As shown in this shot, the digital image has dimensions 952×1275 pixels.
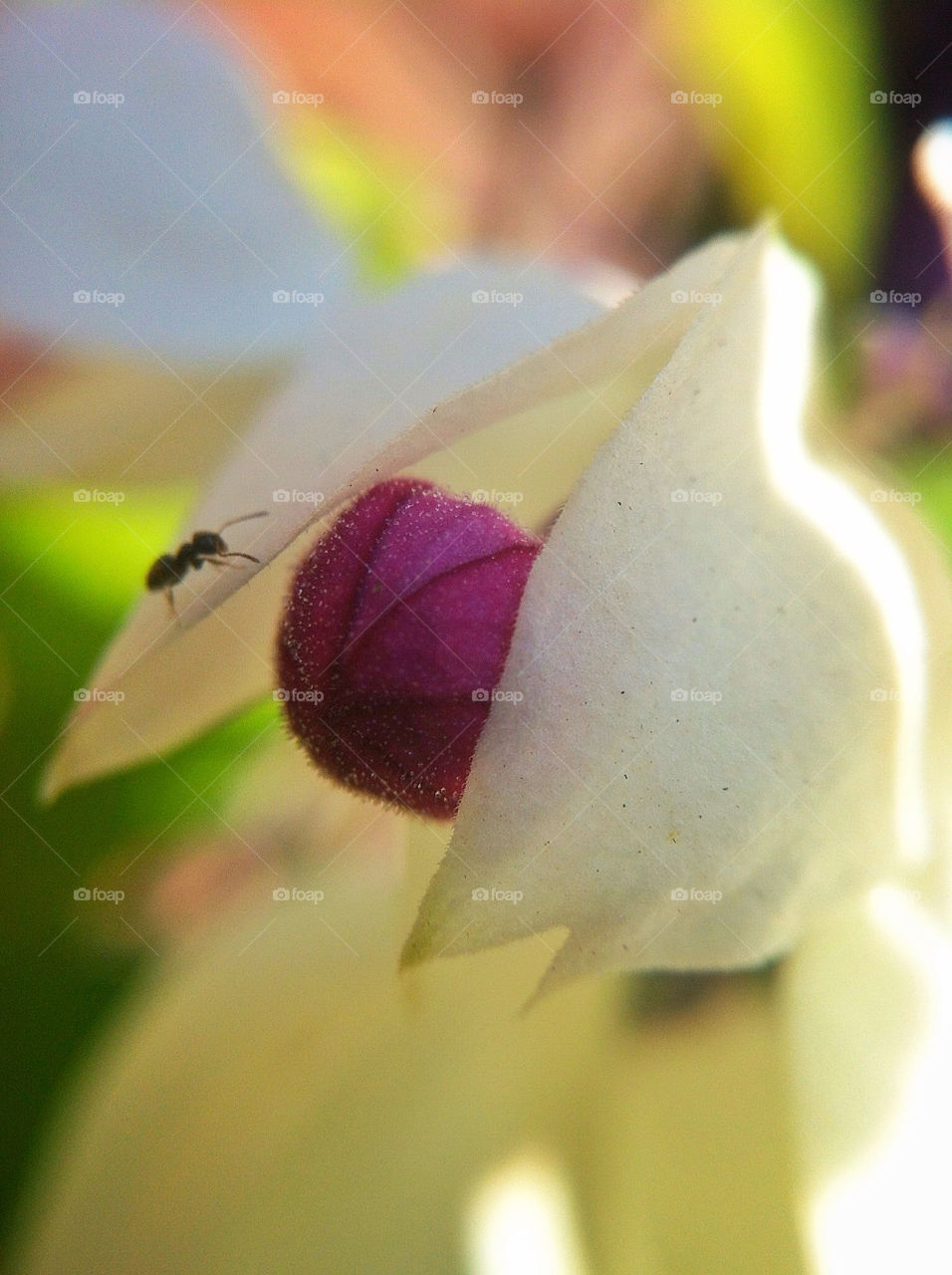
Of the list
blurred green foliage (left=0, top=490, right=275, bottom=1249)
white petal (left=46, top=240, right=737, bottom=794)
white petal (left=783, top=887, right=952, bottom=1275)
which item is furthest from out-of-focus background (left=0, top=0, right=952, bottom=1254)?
white petal (left=783, top=887, right=952, bottom=1275)

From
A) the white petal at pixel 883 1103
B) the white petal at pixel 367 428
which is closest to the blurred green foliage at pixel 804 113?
the white petal at pixel 367 428

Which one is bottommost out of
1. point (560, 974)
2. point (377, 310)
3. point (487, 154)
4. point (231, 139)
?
point (560, 974)

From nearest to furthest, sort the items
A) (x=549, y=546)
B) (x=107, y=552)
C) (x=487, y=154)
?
(x=549, y=546) → (x=107, y=552) → (x=487, y=154)

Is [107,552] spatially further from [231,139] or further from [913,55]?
[913,55]

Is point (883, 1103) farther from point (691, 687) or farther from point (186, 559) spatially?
point (186, 559)

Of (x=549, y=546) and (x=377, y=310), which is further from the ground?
(x=377, y=310)

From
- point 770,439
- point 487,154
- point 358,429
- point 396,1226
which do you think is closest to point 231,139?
point 487,154

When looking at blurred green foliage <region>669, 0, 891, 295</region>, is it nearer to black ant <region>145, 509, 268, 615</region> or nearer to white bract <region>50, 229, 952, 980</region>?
white bract <region>50, 229, 952, 980</region>
